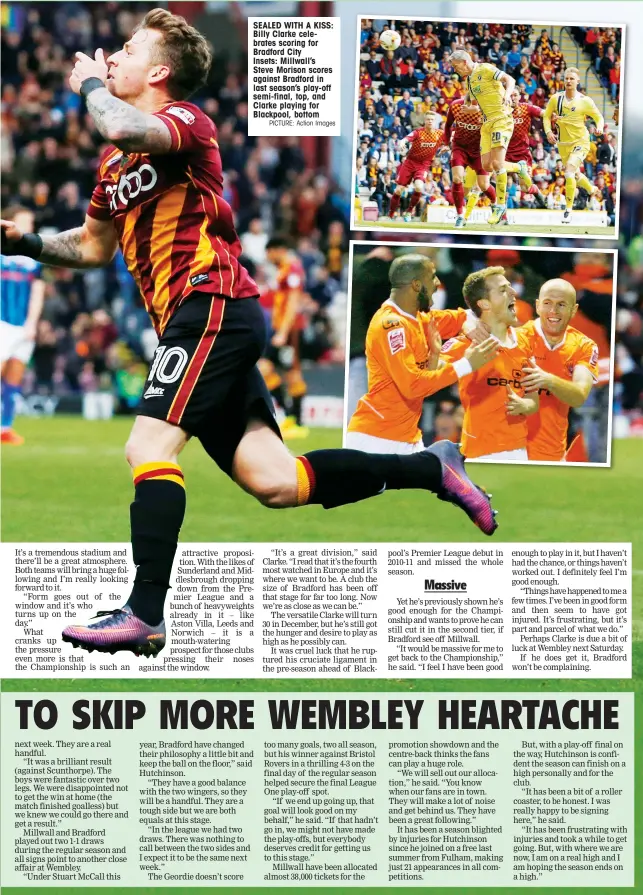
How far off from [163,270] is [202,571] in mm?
1206

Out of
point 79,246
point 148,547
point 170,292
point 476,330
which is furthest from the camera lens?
point 476,330

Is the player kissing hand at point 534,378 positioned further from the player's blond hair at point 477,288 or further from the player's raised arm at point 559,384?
the player's blond hair at point 477,288

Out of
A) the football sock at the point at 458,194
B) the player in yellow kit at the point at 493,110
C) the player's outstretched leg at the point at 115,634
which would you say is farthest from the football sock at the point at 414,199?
the player's outstretched leg at the point at 115,634

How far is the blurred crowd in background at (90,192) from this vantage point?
1527cm

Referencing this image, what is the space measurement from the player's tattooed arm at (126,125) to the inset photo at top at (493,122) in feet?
4.37

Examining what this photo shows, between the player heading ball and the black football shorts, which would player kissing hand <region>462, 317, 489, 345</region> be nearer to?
the player heading ball

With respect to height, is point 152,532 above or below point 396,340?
below

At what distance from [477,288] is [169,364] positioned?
1.71m

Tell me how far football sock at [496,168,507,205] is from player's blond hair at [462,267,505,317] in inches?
11.3

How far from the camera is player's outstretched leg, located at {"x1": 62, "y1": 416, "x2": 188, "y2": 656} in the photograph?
4285 millimetres

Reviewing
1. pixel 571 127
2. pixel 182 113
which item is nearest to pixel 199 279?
pixel 182 113

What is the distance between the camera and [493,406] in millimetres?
5613

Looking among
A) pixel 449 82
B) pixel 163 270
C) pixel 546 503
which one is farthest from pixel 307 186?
pixel 163 270

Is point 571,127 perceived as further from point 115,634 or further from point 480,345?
point 115,634
